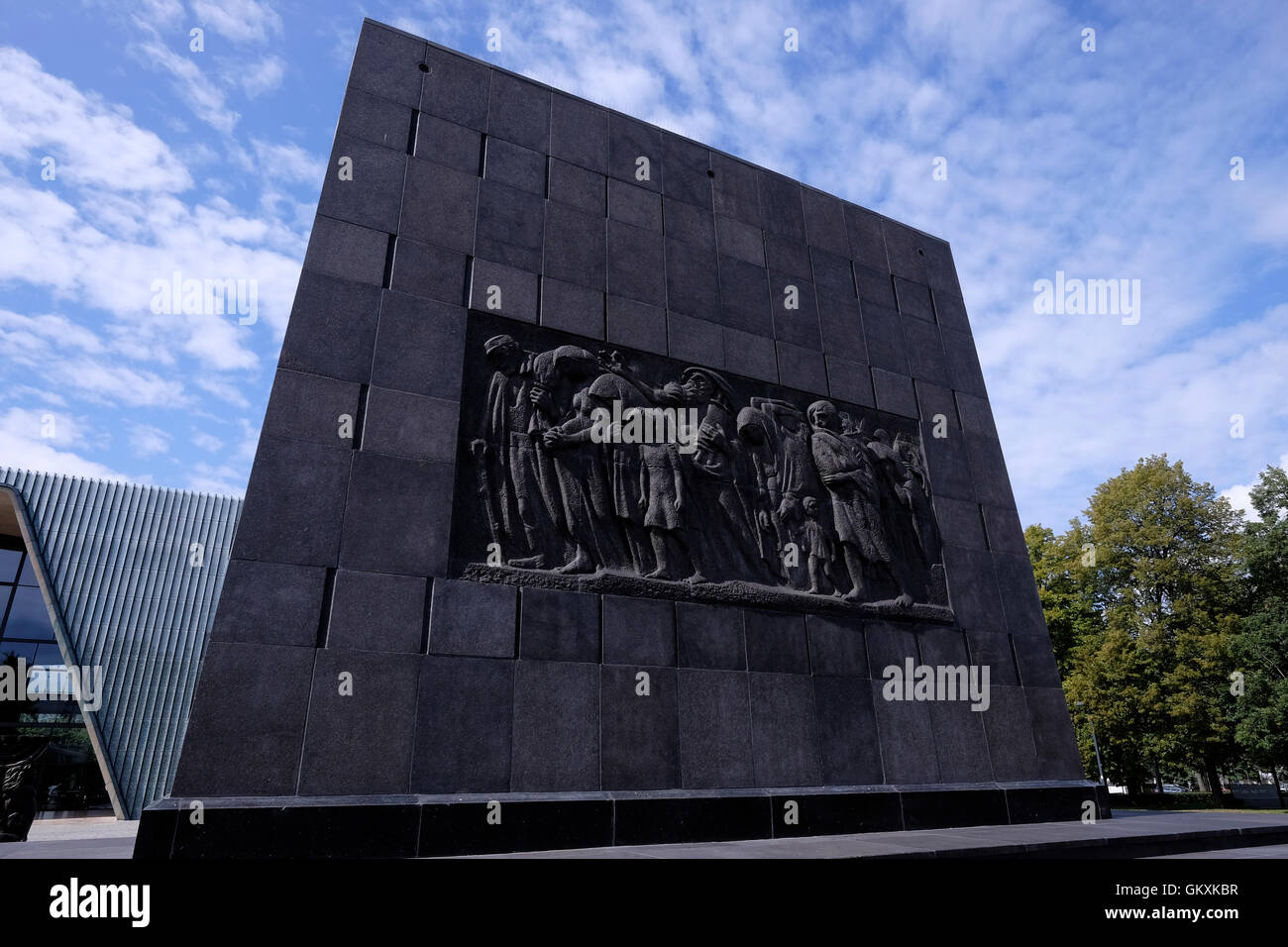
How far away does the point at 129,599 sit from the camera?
2553 cm

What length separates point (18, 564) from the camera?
87.9ft

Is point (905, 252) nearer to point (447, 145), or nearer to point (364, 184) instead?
point (447, 145)

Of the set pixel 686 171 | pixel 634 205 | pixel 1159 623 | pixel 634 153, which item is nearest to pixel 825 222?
pixel 686 171

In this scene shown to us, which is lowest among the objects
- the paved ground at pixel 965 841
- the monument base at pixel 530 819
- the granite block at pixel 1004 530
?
the paved ground at pixel 965 841

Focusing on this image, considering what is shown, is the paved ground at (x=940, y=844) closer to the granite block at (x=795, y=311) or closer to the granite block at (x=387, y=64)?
the granite block at (x=795, y=311)

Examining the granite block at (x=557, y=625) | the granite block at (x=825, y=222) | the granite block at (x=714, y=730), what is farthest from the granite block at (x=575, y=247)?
the granite block at (x=714, y=730)

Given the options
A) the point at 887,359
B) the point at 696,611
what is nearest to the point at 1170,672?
the point at 887,359

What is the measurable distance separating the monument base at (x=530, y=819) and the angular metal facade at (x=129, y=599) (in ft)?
66.3

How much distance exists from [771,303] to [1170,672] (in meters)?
27.2

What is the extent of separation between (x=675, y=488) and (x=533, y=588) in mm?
2262

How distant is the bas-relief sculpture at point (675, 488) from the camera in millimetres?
8867

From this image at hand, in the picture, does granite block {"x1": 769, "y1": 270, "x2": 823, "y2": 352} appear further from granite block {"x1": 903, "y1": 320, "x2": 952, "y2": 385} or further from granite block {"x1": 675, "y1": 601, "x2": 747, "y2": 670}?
granite block {"x1": 675, "y1": 601, "x2": 747, "y2": 670}

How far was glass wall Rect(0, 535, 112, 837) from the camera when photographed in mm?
23094

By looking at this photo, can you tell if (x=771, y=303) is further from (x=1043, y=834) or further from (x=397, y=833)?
(x=397, y=833)
